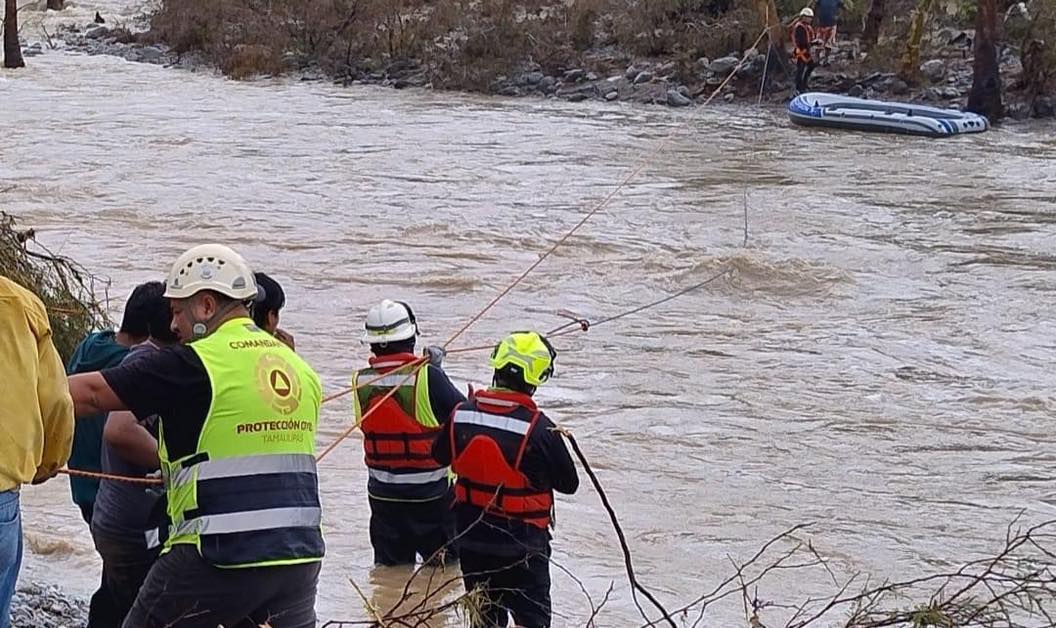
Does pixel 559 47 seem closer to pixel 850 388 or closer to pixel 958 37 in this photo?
pixel 958 37

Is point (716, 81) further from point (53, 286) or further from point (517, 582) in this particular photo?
point (517, 582)

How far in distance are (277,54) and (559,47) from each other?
23.0 feet

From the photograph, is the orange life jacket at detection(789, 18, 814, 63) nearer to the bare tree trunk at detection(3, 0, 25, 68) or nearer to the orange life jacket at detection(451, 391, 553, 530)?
the bare tree trunk at detection(3, 0, 25, 68)

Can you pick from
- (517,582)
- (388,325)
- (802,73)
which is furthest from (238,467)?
(802,73)

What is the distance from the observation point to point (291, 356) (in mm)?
4168

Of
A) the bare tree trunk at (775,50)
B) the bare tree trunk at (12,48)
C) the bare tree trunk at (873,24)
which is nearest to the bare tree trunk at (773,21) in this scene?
the bare tree trunk at (775,50)

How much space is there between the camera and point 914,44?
28.3 metres

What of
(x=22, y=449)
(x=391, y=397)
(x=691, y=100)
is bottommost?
(x=691, y=100)

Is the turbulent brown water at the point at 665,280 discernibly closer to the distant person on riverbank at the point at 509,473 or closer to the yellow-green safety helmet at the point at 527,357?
the distant person on riverbank at the point at 509,473

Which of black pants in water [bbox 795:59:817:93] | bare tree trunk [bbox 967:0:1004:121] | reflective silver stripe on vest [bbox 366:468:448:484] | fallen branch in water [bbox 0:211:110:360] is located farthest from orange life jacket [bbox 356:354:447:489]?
black pants in water [bbox 795:59:817:93]

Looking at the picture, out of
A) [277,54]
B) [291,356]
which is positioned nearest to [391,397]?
[291,356]

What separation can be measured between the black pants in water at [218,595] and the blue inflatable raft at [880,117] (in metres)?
21.7

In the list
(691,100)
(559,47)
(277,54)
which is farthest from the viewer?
(277,54)

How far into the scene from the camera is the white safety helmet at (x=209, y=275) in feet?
13.5
